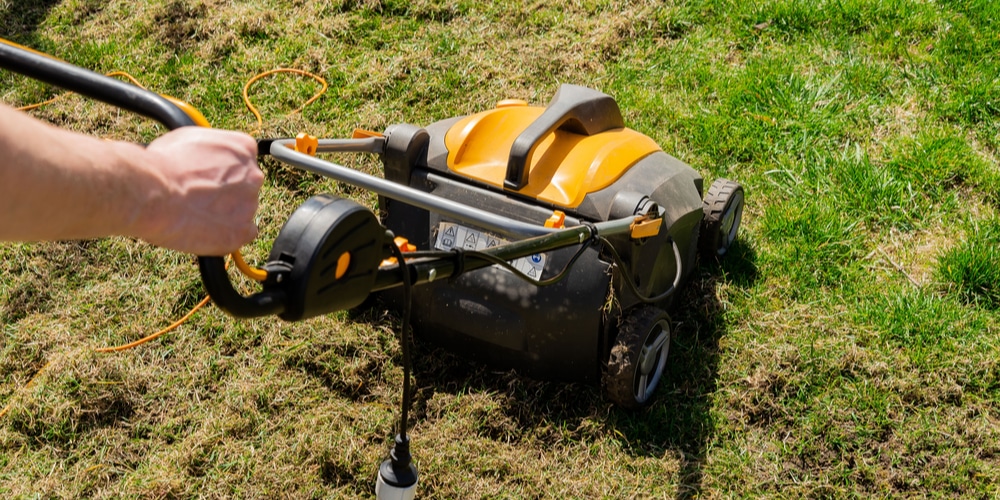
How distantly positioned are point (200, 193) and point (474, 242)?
125 centimetres

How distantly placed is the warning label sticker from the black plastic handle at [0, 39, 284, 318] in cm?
105

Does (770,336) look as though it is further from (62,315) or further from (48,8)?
(48,8)

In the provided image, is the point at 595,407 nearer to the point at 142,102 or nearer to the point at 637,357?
the point at 637,357

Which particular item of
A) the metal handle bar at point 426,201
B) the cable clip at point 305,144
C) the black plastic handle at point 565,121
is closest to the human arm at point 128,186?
the metal handle bar at point 426,201

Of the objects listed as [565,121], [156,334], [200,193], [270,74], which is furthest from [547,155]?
[270,74]

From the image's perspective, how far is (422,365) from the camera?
2543mm

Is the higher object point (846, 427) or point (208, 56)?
point (208, 56)

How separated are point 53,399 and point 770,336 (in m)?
1.92

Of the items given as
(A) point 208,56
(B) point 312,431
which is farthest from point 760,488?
(A) point 208,56

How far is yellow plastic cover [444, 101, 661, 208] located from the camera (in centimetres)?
229

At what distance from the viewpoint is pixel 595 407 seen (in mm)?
2414

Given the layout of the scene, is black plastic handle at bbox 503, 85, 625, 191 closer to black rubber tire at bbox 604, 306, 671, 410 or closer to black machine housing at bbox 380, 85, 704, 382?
black machine housing at bbox 380, 85, 704, 382

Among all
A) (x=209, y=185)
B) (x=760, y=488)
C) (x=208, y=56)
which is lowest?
(x=760, y=488)

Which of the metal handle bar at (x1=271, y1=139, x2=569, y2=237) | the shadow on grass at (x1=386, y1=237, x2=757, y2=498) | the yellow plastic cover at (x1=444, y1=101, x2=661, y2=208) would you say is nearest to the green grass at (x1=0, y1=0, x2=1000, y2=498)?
the shadow on grass at (x1=386, y1=237, x2=757, y2=498)
